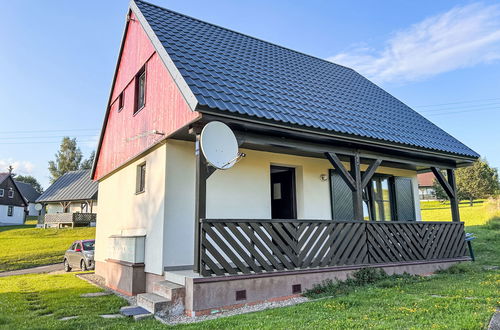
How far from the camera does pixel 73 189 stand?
108ft

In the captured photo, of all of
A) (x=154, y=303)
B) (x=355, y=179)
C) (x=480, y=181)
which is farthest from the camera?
(x=480, y=181)

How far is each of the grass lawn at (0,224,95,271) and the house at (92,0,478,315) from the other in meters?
7.68

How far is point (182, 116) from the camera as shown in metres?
5.68

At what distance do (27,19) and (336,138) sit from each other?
12.6 meters

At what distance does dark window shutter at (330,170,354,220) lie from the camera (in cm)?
827

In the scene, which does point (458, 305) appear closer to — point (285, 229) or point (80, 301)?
point (285, 229)

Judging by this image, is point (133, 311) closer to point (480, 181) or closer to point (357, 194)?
point (357, 194)

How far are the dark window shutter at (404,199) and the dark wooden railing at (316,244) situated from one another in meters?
1.47

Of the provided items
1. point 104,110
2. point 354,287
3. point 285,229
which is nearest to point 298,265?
point 285,229

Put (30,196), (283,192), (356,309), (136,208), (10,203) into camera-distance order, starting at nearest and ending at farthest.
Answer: (356,309) → (136,208) → (283,192) → (10,203) → (30,196)

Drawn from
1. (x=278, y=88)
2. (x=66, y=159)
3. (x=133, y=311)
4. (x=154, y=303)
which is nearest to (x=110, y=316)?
(x=133, y=311)

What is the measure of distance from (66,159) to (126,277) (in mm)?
44349

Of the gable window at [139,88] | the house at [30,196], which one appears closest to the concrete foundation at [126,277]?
the gable window at [139,88]

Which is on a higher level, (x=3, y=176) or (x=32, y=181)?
(x=32, y=181)
